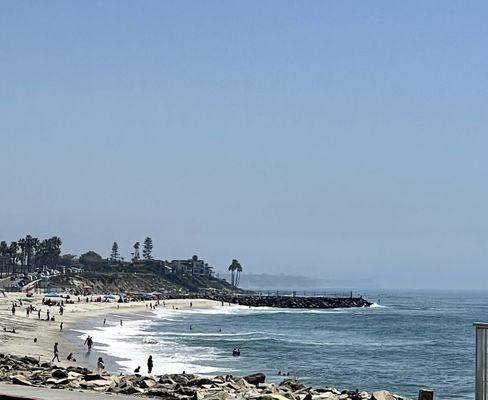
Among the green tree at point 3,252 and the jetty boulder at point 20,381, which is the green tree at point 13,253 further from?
the jetty boulder at point 20,381

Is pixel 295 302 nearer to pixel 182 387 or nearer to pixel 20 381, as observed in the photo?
pixel 182 387

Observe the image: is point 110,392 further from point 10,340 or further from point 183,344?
point 183,344

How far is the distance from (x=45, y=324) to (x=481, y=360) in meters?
→ 61.5

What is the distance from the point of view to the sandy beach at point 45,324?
4331 cm

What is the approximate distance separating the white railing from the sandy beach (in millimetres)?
25747

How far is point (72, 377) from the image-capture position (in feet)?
64.7

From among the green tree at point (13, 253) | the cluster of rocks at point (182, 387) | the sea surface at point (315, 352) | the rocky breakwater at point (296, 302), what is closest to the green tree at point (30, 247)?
the green tree at point (13, 253)

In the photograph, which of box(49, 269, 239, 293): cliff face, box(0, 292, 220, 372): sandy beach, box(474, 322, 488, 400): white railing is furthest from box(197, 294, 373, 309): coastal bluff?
box(474, 322, 488, 400): white railing

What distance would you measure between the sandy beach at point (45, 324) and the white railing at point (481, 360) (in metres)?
25.7

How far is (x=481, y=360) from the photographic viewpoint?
10391 millimetres

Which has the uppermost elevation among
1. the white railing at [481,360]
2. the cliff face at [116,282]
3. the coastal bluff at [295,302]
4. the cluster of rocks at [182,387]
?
the cliff face at [116,282]

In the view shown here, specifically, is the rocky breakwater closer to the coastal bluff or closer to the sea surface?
the coastal bluff

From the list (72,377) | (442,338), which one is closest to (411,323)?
(442,338)

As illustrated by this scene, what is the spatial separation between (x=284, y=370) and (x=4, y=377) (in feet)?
79.3
